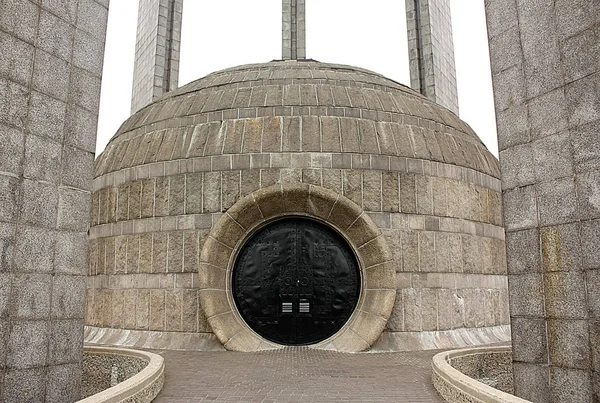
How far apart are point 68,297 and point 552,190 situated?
6271mm

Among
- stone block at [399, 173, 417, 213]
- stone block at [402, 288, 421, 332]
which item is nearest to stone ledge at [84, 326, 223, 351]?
stone block at [402, 288, 421, 332]

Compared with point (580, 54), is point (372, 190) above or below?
below

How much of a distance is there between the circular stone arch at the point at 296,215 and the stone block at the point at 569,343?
16.3 ft

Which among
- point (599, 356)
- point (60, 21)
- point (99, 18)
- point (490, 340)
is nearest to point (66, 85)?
point (60, 21)

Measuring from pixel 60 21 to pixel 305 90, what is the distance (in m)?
7.47

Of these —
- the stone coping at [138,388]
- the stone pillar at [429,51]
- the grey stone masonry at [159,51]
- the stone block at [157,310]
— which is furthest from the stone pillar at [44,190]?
the stone pillar at [429,51]

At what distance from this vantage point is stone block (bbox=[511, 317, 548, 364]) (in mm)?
5891

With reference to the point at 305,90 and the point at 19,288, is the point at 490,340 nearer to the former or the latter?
the point at 305,90

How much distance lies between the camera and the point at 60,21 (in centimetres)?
635

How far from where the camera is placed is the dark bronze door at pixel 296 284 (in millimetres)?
11000

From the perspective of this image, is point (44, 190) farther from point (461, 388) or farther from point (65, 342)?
point (461, 388)

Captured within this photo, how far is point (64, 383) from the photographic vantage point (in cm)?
601

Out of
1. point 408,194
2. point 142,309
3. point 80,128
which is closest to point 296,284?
point 408,194

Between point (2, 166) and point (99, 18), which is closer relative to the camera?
point (2, 166)
